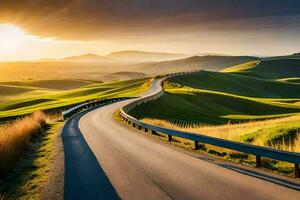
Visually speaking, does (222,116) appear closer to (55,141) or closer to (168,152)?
(55,141)

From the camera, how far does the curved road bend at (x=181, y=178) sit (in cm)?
865

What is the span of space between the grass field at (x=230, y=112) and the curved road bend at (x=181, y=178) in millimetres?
3735

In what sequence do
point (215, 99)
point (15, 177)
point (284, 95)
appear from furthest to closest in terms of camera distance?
point (284, 95) < point (215, 99) < point (15, 177)

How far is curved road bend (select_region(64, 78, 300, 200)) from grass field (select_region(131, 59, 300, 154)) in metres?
3.74

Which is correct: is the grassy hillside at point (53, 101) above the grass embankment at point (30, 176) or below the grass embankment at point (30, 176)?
below

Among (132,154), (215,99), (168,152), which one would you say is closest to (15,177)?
(132,154)

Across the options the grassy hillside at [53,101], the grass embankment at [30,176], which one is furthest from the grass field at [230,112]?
the grassy hillside at [53,101]

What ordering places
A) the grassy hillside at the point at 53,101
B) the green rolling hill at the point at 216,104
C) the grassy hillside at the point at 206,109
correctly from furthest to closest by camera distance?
the grassy hillside at the point at 53,101 < the green rolling hill at the point at 216,104 < the grassy hillside at the point at 206,109

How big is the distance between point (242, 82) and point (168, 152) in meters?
105

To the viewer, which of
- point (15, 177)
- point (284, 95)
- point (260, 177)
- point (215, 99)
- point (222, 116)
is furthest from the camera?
point (284, 95)

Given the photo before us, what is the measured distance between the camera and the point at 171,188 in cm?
931

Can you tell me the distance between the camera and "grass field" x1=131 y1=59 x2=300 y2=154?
65.4 feet

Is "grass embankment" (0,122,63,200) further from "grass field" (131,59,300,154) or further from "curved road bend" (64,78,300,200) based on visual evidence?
"grass field" (131,59,300,154)

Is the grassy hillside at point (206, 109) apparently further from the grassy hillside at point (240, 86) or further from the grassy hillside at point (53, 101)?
the grassy hillside at point (240, 86)
